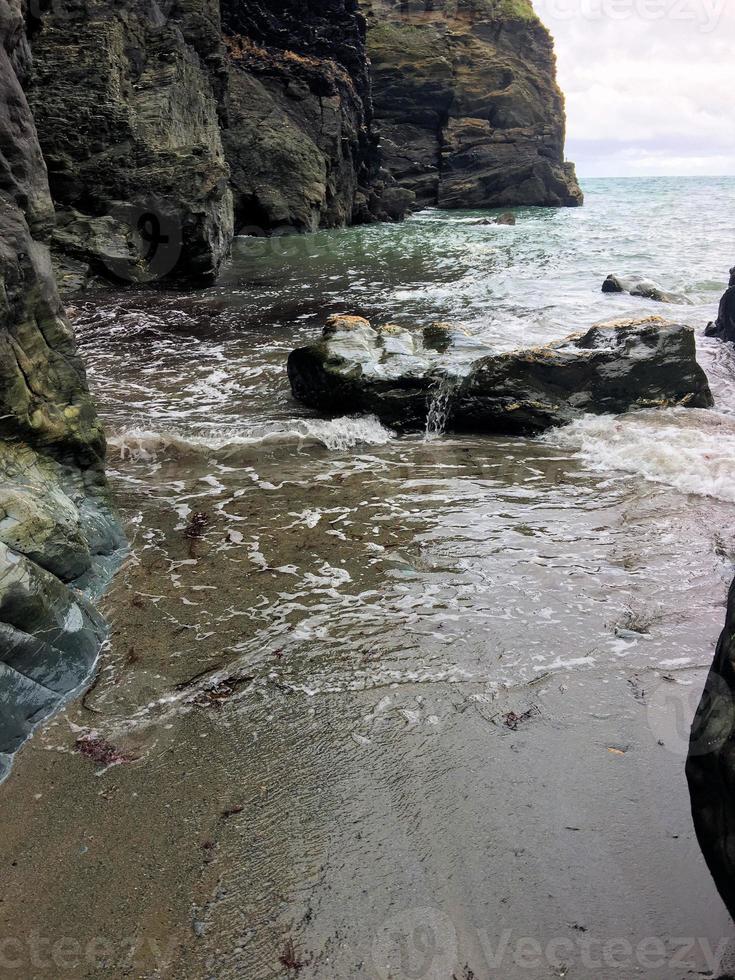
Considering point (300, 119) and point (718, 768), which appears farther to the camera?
point (300, 119)

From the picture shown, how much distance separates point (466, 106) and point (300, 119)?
995 inches

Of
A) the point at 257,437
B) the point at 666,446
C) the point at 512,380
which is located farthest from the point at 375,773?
the point at 512,380

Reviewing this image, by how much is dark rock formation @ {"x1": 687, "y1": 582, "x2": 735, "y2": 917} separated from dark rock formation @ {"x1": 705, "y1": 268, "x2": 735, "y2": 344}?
32.4 ft

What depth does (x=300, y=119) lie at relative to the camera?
27.7 meters

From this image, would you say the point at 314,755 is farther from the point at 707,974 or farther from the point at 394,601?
the point at 707,974

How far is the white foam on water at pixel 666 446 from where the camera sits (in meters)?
5.70

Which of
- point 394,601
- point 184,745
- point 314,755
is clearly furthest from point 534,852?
point 394,601

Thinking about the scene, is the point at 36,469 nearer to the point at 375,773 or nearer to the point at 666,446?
the point at 375,773

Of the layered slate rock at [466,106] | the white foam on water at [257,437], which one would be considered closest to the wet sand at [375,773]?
the white foam on water at [257,437]

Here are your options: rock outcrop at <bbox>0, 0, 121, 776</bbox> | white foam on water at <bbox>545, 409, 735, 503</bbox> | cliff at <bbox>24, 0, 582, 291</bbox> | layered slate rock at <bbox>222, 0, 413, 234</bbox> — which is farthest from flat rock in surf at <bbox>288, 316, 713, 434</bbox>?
layered slate rock at <bbox>222, 0, 413, 234</bbox>

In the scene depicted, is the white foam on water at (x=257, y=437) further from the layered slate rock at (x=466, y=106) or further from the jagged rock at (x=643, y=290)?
the layered slate rock at (x=466, y=106)

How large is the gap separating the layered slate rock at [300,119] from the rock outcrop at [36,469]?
66.6 ft

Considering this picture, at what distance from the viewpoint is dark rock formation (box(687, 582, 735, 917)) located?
7.60 feet

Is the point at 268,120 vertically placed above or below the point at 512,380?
above
